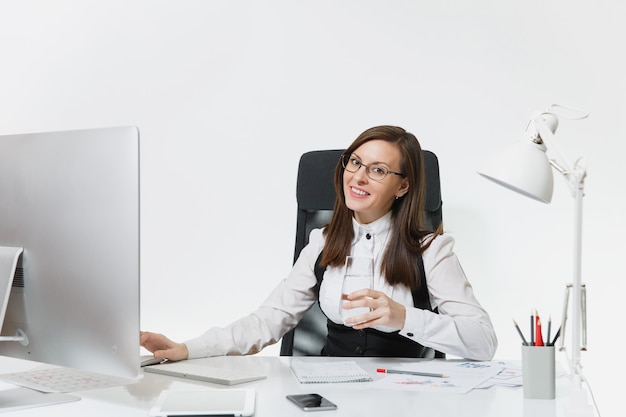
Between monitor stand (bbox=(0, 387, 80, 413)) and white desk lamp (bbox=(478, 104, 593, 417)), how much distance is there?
845 mm

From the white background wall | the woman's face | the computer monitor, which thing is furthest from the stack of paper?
the white background wall

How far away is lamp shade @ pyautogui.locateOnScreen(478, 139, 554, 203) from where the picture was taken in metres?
1.21

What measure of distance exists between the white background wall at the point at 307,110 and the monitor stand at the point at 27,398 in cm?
184

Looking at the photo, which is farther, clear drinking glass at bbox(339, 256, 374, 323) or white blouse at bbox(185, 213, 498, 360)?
white blouse at bbox(185, 213, 498, 360)

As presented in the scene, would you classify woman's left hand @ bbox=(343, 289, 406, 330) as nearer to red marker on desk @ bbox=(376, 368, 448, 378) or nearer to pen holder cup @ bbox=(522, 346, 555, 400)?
red marker on desk @ bbox=(376, 368, 448, 378)

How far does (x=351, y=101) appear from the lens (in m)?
3.09

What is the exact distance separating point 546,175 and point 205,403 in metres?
0.69

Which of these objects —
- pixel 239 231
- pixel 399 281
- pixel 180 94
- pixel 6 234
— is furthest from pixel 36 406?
pixel 180 94

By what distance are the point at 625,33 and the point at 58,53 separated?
2458 mm

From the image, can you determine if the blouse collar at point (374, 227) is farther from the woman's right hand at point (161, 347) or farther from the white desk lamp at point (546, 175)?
the white desk lamp at point (546, 175)

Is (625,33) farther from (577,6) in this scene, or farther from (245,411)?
(245,411)

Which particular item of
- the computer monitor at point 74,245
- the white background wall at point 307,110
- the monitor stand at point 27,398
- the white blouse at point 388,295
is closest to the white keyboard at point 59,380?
the monitor stand at point 27,398

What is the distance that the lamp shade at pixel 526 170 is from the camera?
121cm

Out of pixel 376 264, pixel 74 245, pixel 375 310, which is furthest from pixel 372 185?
pixel 74 245
